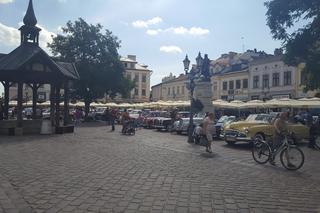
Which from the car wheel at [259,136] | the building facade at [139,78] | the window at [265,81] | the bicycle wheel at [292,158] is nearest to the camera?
the bicycle wheel at [292,158]

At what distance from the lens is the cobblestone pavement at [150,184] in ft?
23.4

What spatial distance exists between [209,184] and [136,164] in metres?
3.42

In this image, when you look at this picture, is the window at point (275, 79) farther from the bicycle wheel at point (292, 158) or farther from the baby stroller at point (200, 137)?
the bicycle wheel at point (292, 158)

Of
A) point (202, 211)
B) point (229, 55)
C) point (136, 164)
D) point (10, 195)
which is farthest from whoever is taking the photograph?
point (229, 55)

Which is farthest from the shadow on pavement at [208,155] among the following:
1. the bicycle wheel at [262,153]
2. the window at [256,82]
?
the window at [256,82]

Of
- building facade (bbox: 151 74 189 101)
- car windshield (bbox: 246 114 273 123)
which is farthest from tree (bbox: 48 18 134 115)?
car windshield (bbox: 246 114 273 123)

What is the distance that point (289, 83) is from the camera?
181 ft

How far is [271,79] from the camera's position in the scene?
58.3 m

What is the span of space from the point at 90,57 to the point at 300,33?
101 feet

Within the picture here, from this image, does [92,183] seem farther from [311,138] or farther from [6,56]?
[6,56]

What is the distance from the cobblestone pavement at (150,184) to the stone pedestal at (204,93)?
16.6 meters

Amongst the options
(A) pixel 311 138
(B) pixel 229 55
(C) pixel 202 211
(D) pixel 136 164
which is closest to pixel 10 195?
(C) pixel 202 211

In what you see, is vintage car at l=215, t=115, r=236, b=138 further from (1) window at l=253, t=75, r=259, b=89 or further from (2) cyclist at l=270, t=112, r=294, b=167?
(1) window at l=253, t=75, r=259, b=89

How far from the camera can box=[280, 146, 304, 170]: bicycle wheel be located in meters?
12.0
